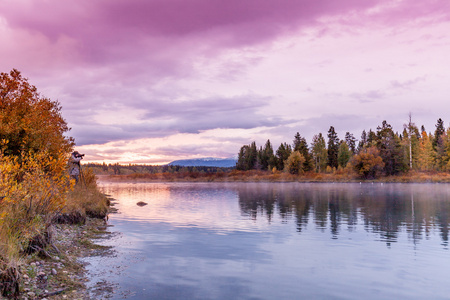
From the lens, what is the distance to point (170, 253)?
17297mm

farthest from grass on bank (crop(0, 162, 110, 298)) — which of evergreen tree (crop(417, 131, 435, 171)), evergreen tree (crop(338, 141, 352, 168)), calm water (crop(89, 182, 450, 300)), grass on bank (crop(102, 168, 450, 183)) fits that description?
evergreen tree (crop(338, 141, 352, 168))

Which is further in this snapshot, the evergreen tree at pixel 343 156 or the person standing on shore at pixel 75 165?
the evergreen tree at pixel 343 156

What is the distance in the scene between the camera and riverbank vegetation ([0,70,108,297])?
9.91 metres

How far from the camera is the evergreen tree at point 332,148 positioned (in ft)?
490

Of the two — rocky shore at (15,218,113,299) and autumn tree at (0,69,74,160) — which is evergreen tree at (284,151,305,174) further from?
rocky shore at (15,218,113,299)

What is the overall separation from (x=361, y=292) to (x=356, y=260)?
4.47 metres

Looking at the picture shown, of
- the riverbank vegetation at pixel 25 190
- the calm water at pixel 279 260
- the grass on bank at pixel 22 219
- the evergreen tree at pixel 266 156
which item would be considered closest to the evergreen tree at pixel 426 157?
the evergreen tree at pixel 266 156

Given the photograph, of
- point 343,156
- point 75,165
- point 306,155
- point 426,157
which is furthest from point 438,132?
point 75,165

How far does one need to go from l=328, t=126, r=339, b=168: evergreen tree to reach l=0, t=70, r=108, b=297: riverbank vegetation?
440 feet

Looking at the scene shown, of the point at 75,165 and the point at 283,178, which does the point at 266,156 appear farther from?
the point at 75,165

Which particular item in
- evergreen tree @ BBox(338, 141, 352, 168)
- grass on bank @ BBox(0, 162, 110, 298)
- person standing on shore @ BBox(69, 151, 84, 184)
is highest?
evergreen tree @ BBox(338, 141, 352, 168)

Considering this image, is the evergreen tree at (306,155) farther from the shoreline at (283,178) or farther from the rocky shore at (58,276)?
the rocky shore at (58,276)

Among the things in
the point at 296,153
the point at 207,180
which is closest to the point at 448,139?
the point at 296,153

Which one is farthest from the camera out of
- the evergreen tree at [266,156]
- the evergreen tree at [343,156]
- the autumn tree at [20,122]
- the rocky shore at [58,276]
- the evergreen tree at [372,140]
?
the evergreen tree at [266,156]
